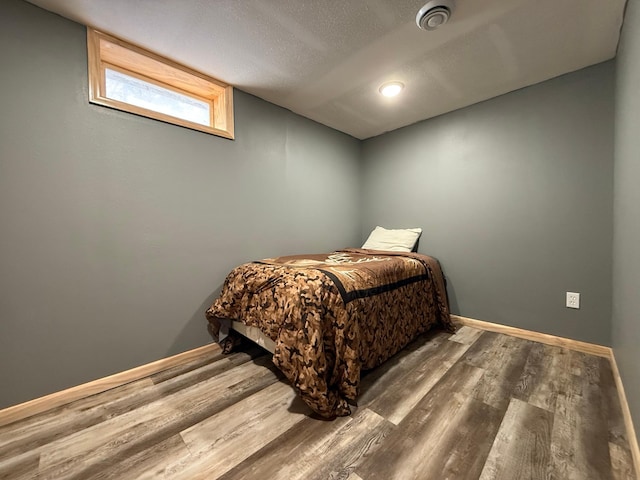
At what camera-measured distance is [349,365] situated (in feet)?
4.47

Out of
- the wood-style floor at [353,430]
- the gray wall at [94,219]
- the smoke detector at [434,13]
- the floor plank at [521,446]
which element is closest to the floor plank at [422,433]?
the wood-style floor at [353,430]

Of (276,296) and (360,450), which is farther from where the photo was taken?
(276,296)

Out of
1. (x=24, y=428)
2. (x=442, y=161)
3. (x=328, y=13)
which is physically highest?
(x=328, y=13)

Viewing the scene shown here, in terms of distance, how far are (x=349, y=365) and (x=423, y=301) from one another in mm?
1116

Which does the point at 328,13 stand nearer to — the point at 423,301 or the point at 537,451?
the point at 423,301

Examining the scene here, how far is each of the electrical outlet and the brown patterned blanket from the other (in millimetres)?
1099

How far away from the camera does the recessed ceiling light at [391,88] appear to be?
2.13 metres

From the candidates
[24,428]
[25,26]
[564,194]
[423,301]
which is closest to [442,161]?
[564,194]

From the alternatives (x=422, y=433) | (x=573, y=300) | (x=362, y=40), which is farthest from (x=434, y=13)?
(x=573, y=300)

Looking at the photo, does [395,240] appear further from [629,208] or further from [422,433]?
[422,433]

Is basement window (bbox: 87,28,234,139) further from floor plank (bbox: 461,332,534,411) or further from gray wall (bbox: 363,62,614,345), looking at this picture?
floor plank (bbox: 461,332,534,411)

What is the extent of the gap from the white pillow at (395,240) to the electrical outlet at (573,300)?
4.17 feet

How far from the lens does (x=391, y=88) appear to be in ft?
7.11

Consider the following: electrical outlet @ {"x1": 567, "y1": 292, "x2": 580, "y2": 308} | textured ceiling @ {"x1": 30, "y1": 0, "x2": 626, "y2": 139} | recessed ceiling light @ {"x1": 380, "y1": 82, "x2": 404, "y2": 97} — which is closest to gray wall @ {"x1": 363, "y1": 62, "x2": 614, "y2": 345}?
electrical outlet @ {"x1": 567, "y1": 292, "x2": 580, "y2": 308}
